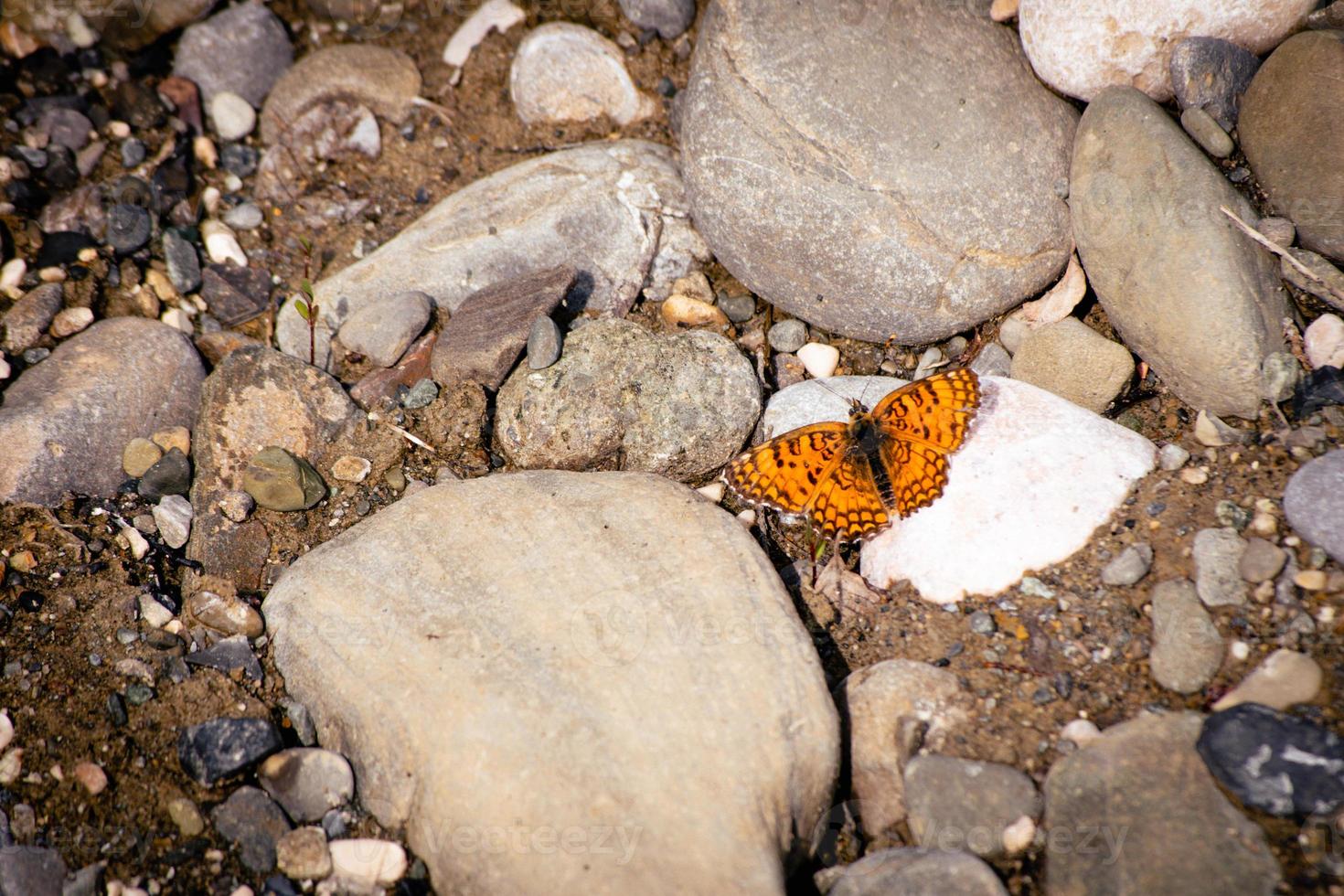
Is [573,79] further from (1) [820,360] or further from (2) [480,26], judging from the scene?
(1) [820,360]

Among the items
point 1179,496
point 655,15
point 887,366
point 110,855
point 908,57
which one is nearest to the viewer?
point 110,855

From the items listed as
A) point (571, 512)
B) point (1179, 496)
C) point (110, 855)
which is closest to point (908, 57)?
point (1179, 496)

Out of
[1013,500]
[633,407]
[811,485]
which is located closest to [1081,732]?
[1013,500]

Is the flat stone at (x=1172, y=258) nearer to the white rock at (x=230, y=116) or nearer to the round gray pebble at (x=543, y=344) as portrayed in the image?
the round gray pebble at (x=543, y=344)

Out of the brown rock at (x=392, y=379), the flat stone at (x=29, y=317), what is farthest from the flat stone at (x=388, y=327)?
the flat stone at (x=29, y=317)

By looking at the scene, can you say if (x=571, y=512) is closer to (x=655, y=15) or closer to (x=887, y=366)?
(x=887, y=366)

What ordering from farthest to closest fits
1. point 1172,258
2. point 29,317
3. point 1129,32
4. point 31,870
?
1. point 29,317
2. point 1129,32
3. point 1172,258
4. point 31,870
